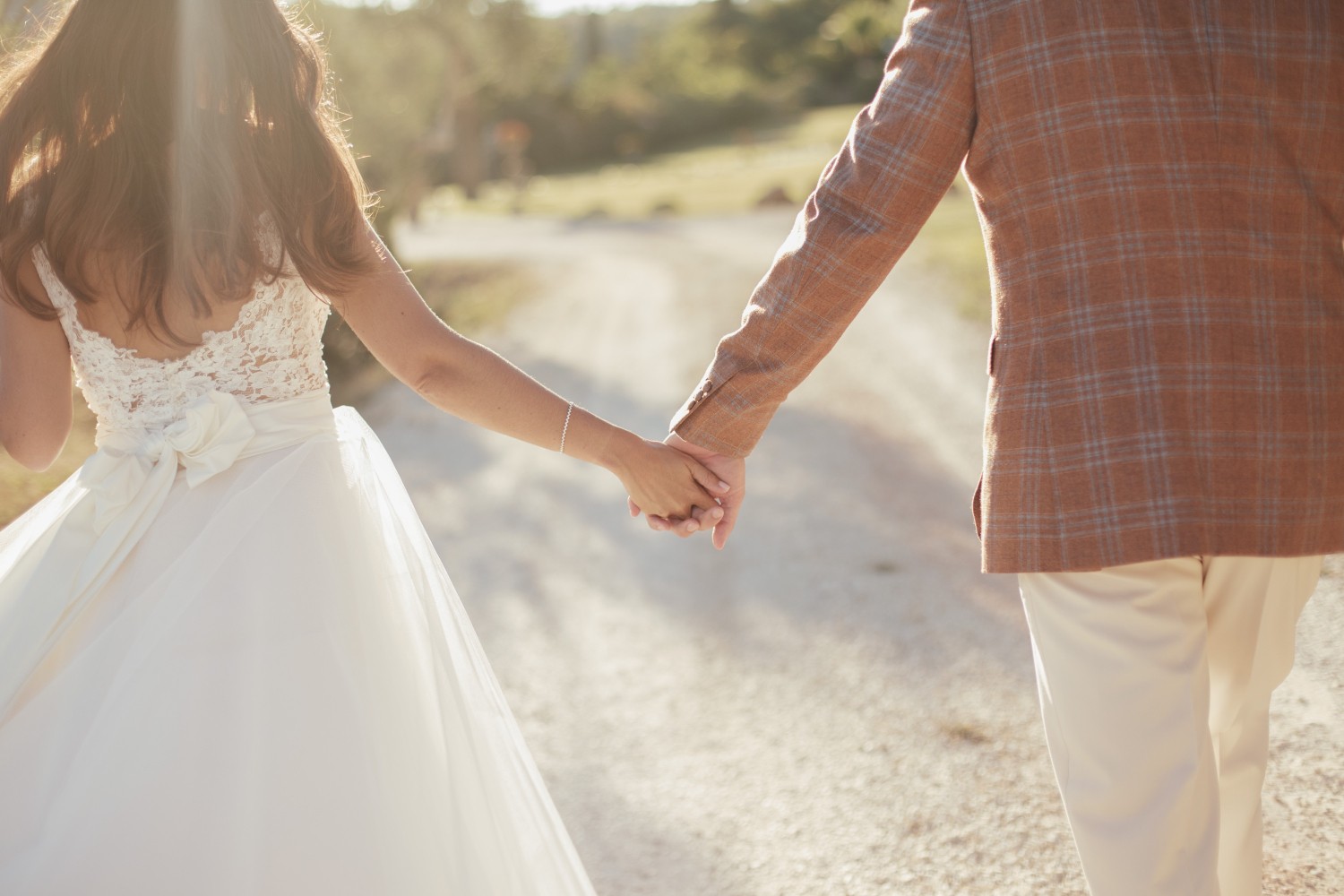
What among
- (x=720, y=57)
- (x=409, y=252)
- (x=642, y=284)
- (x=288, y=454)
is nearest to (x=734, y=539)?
(x=288, y=454)

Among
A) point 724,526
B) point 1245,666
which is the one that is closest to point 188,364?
point 724,526

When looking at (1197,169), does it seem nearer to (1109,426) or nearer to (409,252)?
(1109,426)

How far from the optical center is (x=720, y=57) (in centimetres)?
5812

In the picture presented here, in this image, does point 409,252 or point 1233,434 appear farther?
point 409,252

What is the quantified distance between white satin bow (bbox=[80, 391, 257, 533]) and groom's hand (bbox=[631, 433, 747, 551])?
1.10 m

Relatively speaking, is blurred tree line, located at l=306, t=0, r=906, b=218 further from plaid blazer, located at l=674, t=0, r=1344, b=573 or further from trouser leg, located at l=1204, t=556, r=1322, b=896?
trouser leg, located at l=1204, t=556, r=1322, b=896

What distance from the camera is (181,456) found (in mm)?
2057

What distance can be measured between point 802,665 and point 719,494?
5.25 feet

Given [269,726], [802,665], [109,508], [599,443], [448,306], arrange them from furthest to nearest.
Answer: [448,306], [802,665], [599,443], [109,508], [269,726]

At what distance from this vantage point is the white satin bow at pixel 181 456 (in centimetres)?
202

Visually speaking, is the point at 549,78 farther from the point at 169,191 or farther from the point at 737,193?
the point at 169,191

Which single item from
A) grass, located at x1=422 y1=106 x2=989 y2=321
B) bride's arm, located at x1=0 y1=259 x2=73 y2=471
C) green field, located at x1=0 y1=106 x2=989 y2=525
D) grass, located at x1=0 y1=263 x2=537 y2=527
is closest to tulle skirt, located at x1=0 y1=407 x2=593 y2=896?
bride's arm, located at x1=0 y1=259 x2=73 y2=471

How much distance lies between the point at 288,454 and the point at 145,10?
2.56ft

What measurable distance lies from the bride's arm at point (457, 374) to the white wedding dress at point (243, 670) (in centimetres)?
12
